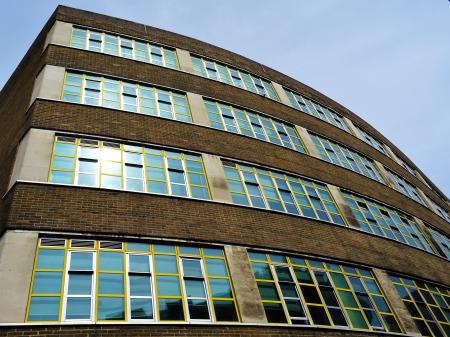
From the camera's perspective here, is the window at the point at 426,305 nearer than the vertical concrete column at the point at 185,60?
Yes

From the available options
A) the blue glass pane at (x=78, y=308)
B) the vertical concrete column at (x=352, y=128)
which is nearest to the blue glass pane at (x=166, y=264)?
the blue glass pane at (x=78, y=308)

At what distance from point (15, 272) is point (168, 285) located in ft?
11.3

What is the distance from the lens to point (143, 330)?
8102 mm

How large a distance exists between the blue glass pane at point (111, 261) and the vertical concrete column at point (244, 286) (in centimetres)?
305

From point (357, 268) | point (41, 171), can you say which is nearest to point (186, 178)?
point (41, 171)

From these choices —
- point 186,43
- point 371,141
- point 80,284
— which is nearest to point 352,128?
point 371,141

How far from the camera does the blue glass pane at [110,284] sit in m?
8.49

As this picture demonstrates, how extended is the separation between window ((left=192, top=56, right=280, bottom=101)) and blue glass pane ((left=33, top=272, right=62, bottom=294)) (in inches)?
456

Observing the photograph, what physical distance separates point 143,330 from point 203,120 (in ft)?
28.4

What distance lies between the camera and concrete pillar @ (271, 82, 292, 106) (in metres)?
19.9

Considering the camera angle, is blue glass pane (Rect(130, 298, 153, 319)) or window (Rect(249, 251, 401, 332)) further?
window (Rect(249, 251, 401, 332))

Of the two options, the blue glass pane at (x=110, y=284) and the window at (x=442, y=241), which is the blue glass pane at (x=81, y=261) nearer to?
the blue glass pane at (x=110, y=284)

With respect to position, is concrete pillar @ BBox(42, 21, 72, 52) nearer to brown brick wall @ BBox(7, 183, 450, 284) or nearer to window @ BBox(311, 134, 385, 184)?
brown brick wall @ BBox(7, 183, 450, 284)

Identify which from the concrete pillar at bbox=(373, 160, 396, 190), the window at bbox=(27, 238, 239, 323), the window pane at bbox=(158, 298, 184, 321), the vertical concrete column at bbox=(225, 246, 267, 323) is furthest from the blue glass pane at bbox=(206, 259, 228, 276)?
the concrete pillar at bbox=(373, 160, 396, 190)
